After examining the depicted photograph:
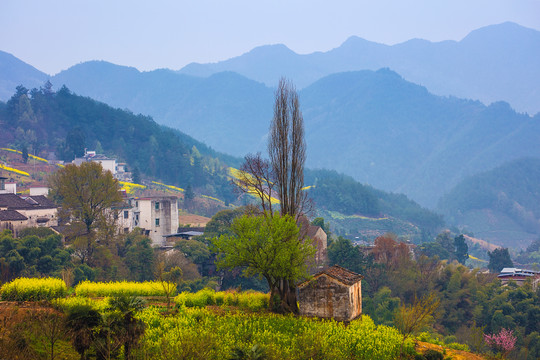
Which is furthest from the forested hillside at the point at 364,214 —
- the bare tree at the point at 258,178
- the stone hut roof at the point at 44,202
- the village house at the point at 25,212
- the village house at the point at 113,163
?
the bare tree at the point at 258,178

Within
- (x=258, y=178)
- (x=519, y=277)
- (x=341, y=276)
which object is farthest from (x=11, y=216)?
(x=519, y=277)

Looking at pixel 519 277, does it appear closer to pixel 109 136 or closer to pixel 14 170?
pixel 14 170

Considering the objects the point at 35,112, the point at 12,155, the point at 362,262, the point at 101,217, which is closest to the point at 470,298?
the point at 362,262

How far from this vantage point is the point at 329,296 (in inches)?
1051

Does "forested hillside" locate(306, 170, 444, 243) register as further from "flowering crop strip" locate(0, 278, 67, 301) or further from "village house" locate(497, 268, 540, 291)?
"flowering crop strip" locate(0, 278, 67, 301)

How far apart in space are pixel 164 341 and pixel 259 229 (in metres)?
9.29

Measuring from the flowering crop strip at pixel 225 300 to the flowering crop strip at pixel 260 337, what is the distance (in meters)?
1.68

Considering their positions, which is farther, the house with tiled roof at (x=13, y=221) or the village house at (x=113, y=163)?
the village house at (x=113, y=163)

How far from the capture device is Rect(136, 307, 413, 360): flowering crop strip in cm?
1853

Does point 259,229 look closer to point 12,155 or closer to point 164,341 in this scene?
point 164,341

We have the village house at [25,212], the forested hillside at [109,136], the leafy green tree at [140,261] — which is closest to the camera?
the leafy green tree at [140,261]

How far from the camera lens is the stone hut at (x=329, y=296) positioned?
1042 inches

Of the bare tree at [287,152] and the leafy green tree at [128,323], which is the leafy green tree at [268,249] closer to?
the bare tree at [287,152]

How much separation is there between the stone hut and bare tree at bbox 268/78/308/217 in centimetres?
379
